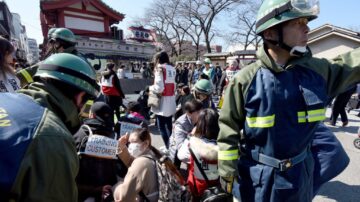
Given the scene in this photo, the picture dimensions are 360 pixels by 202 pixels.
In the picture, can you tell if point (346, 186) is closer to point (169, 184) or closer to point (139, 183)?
point (169, 184)

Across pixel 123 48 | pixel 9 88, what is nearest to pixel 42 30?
pixel 123 48

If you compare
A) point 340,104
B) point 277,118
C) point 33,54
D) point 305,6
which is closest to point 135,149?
point 277,118

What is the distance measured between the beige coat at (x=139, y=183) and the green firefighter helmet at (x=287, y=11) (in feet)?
5.19

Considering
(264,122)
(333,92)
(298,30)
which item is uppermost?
(298,30)

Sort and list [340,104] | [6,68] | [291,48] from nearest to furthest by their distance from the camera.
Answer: [291,48] < [6,68] < [340,104]

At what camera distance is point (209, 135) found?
300cm

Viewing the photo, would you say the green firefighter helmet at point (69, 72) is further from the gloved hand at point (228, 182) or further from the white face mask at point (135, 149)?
the white face mask at point (135, 149)

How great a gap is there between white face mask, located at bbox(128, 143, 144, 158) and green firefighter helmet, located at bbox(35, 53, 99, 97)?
1.65m

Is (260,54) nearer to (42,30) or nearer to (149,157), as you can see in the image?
(149,157)

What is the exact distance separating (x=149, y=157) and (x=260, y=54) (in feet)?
4.66

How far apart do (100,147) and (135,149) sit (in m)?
0.65

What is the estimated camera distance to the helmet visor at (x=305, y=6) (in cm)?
176

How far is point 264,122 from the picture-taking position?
1.75m

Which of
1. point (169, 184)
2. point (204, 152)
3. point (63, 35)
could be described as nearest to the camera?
point (169, 184)
